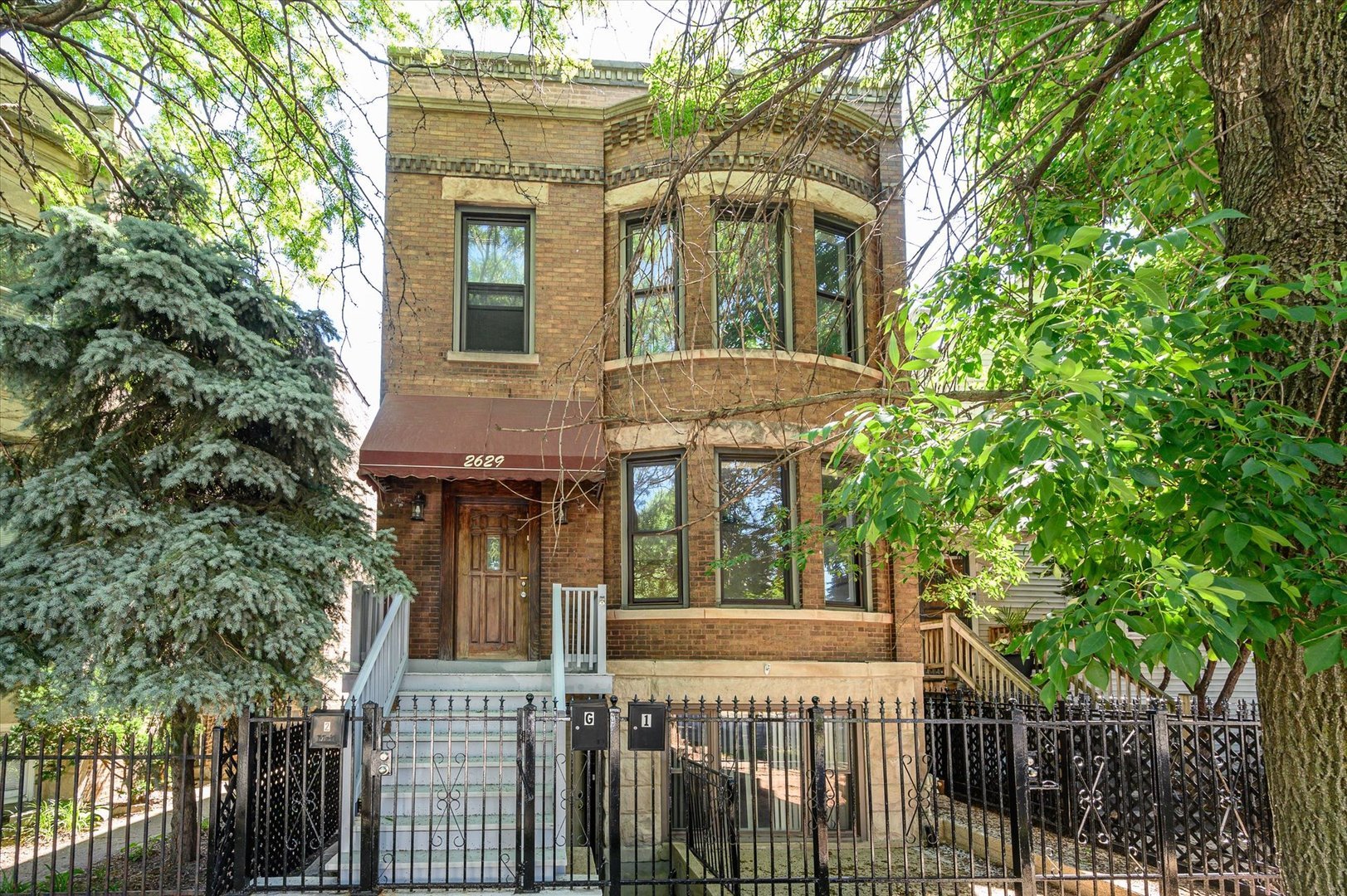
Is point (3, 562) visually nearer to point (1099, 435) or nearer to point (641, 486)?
point (641, 486)

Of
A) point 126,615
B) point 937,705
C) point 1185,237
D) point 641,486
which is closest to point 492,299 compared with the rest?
point 641,486

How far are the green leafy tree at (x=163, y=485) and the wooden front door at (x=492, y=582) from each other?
3084 millimetres

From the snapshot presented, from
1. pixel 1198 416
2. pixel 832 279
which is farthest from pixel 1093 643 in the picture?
pixel 832 279

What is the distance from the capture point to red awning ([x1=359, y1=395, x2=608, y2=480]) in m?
12.1

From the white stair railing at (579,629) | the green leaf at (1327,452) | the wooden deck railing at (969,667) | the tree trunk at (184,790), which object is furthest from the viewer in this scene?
the wooden deck railing at (969,667)

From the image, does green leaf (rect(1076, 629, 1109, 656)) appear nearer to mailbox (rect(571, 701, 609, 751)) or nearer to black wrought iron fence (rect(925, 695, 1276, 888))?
black wrought iron fence (rect(925, 695, 1276, 888))

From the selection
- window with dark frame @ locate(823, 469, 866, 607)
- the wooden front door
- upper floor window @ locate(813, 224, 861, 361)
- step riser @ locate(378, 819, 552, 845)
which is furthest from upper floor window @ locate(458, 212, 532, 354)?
step riser @ locate(378, 819, 552, 845)

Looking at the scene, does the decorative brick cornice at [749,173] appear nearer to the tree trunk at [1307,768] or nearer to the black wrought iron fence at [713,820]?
the black wrought iron fence at [713,820]

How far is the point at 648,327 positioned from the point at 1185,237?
10111 mm

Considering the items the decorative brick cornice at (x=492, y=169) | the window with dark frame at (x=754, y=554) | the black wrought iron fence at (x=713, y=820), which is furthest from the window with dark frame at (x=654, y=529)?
the decorative brick cornice at (x=492, y=169)

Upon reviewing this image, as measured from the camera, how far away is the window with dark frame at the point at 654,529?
13391 mm

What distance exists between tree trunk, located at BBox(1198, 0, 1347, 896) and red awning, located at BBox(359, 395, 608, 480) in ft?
24.9

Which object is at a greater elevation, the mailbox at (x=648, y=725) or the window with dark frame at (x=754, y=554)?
the window with dark frame at (x=754, y=554)

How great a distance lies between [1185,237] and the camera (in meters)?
4.47
